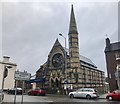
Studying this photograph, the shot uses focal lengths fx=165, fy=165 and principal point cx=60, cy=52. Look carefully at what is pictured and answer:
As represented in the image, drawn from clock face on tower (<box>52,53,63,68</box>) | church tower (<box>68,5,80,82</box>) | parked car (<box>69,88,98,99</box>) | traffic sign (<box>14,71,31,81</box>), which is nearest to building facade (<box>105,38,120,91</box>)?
church tower (<box>68,5,80,82</box>)

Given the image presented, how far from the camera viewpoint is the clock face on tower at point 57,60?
162 ft

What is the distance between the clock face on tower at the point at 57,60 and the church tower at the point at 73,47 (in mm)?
4439

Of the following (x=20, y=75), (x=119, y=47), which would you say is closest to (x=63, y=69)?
(x=119, y=47)

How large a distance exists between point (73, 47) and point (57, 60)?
702 cm

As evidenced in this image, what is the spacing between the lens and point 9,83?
53.5 m

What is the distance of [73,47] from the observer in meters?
46.9

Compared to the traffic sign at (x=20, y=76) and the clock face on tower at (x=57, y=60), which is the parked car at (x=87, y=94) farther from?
the clock face on tower at (x=57, y=60)

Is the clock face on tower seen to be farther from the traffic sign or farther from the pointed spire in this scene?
the traffic sign

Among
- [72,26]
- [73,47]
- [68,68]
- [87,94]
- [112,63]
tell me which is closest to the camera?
[87,94]

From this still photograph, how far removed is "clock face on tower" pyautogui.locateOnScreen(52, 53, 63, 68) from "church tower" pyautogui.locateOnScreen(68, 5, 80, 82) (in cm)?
444

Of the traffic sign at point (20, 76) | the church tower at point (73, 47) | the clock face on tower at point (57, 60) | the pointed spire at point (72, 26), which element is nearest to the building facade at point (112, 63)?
the church tower at point (73, 47)

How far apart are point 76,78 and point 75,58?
5.50 metres

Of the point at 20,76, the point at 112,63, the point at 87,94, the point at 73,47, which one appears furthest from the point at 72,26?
the point at 20,76

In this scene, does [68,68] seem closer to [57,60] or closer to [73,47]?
[57,60]
